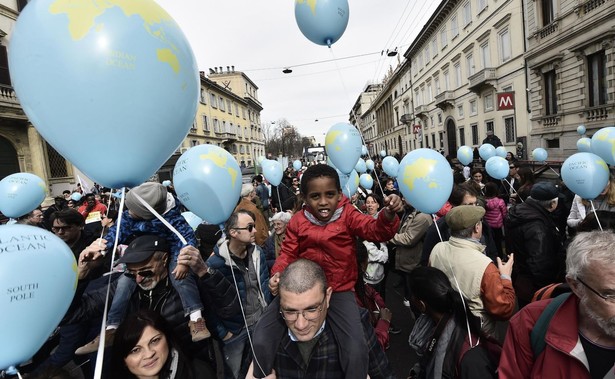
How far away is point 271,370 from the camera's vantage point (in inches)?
65.7

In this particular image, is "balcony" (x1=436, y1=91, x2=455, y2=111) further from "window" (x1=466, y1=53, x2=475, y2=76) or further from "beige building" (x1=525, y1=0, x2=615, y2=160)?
"beige building" (x1=525, y1=0, x2=615, y2=160)

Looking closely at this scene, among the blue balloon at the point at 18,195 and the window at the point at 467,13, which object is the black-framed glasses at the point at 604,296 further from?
the window at the point at 467,13

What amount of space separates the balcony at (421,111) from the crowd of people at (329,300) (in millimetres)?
33749

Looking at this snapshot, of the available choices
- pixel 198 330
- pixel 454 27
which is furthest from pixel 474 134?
pixel 198 330

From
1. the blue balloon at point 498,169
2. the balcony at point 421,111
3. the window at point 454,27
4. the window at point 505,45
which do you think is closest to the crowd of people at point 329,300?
the blue balloon at point 498,169

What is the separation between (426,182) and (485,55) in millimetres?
24266

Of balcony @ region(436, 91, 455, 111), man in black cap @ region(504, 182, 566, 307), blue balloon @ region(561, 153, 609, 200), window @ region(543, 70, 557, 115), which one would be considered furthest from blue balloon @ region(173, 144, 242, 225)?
balcony @ region(436, 91, 455, 111)

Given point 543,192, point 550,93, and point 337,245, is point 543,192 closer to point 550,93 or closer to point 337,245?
point 337,245

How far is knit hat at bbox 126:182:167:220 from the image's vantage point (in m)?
2.49

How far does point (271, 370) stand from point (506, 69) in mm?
23227

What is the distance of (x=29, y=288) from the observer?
1.27 m

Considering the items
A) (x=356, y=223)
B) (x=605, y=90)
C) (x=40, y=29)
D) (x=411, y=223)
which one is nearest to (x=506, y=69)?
(x=605, y=90)

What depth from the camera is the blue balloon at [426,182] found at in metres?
2.40

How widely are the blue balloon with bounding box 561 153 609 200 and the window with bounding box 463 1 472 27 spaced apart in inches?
963
